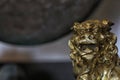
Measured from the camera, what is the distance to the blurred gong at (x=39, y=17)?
4.19 feet

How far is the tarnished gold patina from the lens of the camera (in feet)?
2.14

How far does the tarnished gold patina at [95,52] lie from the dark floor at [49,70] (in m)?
0.72

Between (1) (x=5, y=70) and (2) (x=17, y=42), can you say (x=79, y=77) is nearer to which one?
(1) (x=5, y=70)

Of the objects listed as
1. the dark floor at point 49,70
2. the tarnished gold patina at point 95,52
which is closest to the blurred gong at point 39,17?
the dark floor at point 49,70

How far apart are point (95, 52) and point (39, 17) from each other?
2.23 ft

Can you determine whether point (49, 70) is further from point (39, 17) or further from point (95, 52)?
point (95, 52)

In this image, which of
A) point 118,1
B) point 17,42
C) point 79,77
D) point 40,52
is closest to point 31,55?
point 40,52

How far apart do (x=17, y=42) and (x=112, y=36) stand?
0.73 metres

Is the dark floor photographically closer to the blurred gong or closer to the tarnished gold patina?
the blurred gong

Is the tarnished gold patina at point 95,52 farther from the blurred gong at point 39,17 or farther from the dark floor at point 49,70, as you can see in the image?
the dark floor at point 49,70

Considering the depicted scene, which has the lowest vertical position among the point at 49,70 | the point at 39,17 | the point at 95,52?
the point at 95,52

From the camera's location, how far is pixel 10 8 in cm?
130

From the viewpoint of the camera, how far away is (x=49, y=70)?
4.70 feet

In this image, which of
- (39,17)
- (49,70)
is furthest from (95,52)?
(49,70)
